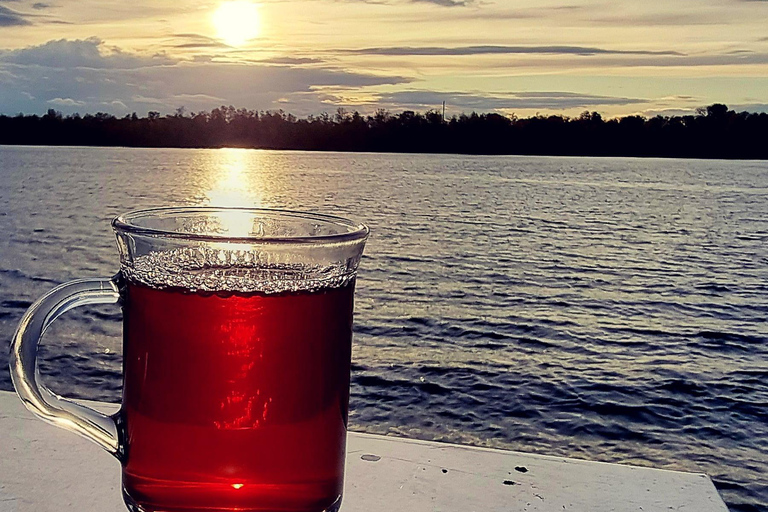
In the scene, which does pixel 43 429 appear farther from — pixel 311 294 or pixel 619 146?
pixel 619 146

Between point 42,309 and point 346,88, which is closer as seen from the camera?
point 42,309

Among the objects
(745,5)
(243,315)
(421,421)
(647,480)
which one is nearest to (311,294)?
(243,315)

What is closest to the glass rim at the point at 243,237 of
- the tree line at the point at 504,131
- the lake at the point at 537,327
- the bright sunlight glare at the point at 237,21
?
the bright sunlight glare at the point at 237,21

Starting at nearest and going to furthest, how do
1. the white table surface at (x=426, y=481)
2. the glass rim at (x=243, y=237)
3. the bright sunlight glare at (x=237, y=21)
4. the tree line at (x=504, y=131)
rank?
the glass rim at (x=243, y=237) → the white table surface at (x=426, y=481) → the bright sunlight glare at (x=237, y=21) → the tree line at (x=504, y=131)

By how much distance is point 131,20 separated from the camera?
149 ft

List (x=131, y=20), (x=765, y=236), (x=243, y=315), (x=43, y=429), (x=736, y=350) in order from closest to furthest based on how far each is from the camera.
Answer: (x=243, y=315) → (x=43, y=429) → (x=736, y=350) → (x=765, y=236) → (x=131, y=20)

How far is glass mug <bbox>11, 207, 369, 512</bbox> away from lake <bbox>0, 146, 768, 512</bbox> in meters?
4.08

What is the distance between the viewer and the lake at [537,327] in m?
10.6

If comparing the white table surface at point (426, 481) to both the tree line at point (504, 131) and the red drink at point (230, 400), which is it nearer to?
the red drink at point (230, 400)

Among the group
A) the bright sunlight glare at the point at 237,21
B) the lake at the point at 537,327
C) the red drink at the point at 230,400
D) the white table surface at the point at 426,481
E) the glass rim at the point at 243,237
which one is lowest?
the lake at the point at 537,327

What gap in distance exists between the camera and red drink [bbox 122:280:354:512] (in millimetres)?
880

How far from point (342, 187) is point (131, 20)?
1391cm

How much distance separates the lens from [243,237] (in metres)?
0.89

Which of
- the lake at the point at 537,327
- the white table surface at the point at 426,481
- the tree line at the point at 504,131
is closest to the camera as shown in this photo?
the white table surface at the point at 426,481
